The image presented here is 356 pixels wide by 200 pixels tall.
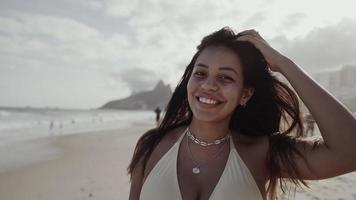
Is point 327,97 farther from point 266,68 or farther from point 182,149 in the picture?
point 182,149

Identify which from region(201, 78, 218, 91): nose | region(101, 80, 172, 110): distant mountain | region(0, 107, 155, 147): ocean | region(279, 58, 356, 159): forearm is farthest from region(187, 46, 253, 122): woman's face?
region(101, 80, 172, 110): distant mountain

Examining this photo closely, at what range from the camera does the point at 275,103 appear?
9.15 feet

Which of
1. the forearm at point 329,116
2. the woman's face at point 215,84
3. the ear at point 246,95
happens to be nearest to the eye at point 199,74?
the woman's face at point 215,84

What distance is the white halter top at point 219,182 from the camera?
235cm

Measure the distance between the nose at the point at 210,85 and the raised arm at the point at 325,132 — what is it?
427mm

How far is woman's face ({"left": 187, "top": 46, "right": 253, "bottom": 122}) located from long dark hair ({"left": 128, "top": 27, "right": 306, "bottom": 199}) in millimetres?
72

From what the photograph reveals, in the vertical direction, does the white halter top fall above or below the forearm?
below

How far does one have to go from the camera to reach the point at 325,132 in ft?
7.18

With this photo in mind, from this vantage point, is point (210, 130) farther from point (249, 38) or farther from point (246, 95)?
point (249, 38)

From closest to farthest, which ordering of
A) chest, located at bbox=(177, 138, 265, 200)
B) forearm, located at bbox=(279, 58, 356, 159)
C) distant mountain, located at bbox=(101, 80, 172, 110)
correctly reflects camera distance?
forearm, located at bbox=(279, 58, 356, 159), chest, located at bbox=(177, 138, 265, 200), distant mountain, located at bbox=(101, 80, 172, 110)

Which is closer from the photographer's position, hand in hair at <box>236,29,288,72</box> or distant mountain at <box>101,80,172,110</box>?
hand in hair at <box>236,29,288,72</box>

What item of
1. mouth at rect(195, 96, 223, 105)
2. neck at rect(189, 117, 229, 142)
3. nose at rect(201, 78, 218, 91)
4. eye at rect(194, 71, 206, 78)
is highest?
eye at rect(194, 71, 206, 78)

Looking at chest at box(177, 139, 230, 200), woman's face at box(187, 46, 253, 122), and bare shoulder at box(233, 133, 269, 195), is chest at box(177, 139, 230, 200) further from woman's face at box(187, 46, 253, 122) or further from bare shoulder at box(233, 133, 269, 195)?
woman's face at box(187, 46, 253, 122)

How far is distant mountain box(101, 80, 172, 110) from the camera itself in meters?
156
